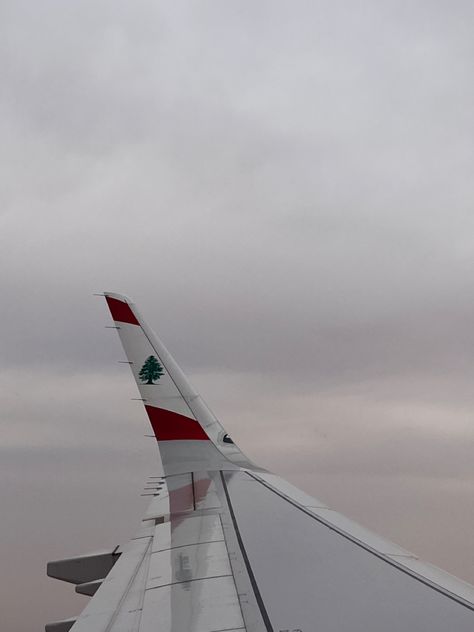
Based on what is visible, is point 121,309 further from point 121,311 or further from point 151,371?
point 151,371

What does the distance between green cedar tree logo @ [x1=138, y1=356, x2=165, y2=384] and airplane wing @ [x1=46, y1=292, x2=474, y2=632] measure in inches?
60.2

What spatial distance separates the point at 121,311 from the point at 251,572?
23.4 feet

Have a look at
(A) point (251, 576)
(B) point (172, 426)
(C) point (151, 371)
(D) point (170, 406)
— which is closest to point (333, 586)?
(A) point (251, 576)

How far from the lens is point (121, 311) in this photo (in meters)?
12.7

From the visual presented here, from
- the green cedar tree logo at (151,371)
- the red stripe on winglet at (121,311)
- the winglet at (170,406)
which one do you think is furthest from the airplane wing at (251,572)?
the red stripe on winglet at (121,311)

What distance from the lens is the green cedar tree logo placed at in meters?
12.5

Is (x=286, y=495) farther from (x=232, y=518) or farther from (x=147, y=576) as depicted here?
(x=147, y=576)

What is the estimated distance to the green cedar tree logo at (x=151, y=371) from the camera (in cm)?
1251

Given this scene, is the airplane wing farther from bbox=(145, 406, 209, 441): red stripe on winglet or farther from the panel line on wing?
bbox=(145, 406, 209, 441): red stripe on winglet

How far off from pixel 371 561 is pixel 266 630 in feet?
5.97

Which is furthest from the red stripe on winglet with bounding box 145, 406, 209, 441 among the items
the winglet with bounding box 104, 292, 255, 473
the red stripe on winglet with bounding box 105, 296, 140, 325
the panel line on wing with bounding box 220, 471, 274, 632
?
the panel line on wing with bounding box 220, 471, 274, 632

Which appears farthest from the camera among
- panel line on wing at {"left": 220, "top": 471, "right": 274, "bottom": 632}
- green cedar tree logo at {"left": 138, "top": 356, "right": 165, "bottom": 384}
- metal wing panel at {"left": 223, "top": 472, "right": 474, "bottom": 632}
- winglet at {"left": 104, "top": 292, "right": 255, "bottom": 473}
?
green cedar tree logo at {"left": 138, "top": 356, "right": 165, "bottom": 384}

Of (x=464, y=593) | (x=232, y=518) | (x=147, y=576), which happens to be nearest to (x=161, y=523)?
(x=232, y=518)

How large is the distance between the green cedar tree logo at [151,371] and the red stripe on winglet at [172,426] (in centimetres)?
50
